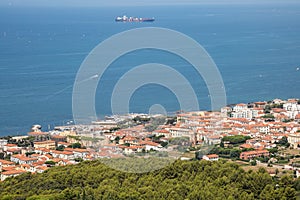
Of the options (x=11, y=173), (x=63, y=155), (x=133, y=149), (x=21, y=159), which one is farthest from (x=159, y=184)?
(x=21, y=159)

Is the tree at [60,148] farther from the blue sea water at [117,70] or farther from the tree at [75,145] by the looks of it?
the blue sea water at [117,70]

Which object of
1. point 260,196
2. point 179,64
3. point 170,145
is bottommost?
point 260,196

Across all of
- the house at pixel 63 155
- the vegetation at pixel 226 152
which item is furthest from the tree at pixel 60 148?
the vegetation at pixel 226 152

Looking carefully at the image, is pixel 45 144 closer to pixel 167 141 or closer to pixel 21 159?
pixel 21 159

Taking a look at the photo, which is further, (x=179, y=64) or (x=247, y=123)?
(x=179, y=64)

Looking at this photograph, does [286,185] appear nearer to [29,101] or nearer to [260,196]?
[260,196]

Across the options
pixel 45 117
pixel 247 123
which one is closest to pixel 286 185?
pixel 247 123

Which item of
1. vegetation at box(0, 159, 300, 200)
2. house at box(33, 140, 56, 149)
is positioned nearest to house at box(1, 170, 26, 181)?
vegetation at box(0, 159, 300, 200)
